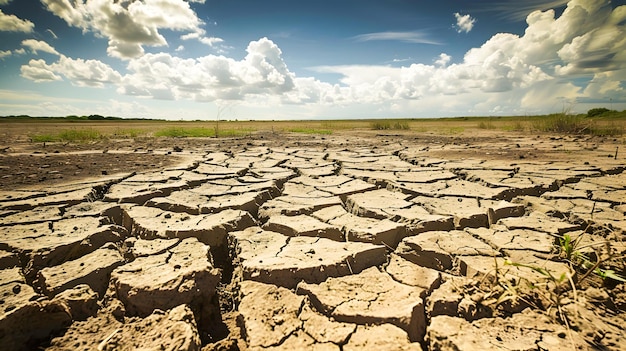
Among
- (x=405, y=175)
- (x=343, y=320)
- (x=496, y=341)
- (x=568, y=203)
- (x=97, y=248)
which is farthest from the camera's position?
(x=405, y=175)

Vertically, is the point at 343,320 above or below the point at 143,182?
below

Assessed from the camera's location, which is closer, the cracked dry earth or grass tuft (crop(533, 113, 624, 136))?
the cracked dry earth

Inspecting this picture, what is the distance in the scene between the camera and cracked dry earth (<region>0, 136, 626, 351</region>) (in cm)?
101

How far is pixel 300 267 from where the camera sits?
4.41ft

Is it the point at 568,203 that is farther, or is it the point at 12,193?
the point at 12,193

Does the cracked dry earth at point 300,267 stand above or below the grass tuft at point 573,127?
below

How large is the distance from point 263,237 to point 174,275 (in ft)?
1.88

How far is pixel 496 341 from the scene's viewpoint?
3.19ft

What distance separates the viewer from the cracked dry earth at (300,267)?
101 cm

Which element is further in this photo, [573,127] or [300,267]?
[573,127]

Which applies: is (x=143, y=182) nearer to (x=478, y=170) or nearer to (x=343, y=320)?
(x=343, y=320)

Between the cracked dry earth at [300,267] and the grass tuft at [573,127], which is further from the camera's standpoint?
the grass tuft at [573,127]

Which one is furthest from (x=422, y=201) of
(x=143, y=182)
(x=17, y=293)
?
(x=143, y=182)

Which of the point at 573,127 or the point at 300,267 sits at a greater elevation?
the point at 573,127
